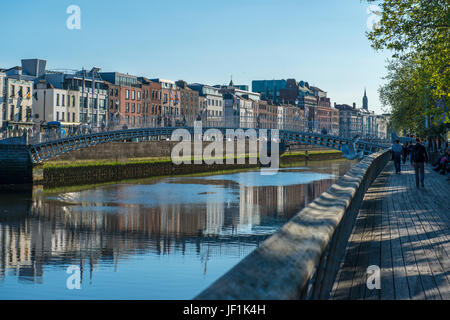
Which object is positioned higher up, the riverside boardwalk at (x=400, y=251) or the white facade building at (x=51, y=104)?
the white facade building at (x=51, y=104)

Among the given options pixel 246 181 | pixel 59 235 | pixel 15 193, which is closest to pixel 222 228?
pixel 59 235

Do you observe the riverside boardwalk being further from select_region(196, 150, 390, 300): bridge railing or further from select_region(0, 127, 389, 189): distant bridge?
select_region(0, 127, 389, 189): distant bridge

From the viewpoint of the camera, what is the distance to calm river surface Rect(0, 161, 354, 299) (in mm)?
11758

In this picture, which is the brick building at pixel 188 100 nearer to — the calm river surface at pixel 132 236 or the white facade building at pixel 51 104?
the white facade building at pixel 51 104

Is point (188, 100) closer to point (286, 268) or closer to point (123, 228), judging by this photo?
point (123, 228)

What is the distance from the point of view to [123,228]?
62.0 feet

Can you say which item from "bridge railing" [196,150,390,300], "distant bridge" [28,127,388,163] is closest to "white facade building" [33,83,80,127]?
"distant bridge" [28,127,388,163]

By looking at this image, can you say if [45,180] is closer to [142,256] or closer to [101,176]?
[101,176]

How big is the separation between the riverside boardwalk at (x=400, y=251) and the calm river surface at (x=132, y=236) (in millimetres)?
3972

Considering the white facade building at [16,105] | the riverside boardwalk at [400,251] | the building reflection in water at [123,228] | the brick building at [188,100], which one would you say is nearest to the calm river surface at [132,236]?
the building reflection in water at [123,228]

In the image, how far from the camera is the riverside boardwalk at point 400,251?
462 centimetres

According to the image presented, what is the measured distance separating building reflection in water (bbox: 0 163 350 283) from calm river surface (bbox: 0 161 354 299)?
30mm

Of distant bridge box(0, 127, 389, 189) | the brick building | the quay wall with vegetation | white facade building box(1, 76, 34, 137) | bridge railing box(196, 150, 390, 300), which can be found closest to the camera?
bridge railing box(196, 150, 390, 300)

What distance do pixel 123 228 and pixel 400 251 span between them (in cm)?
1369
